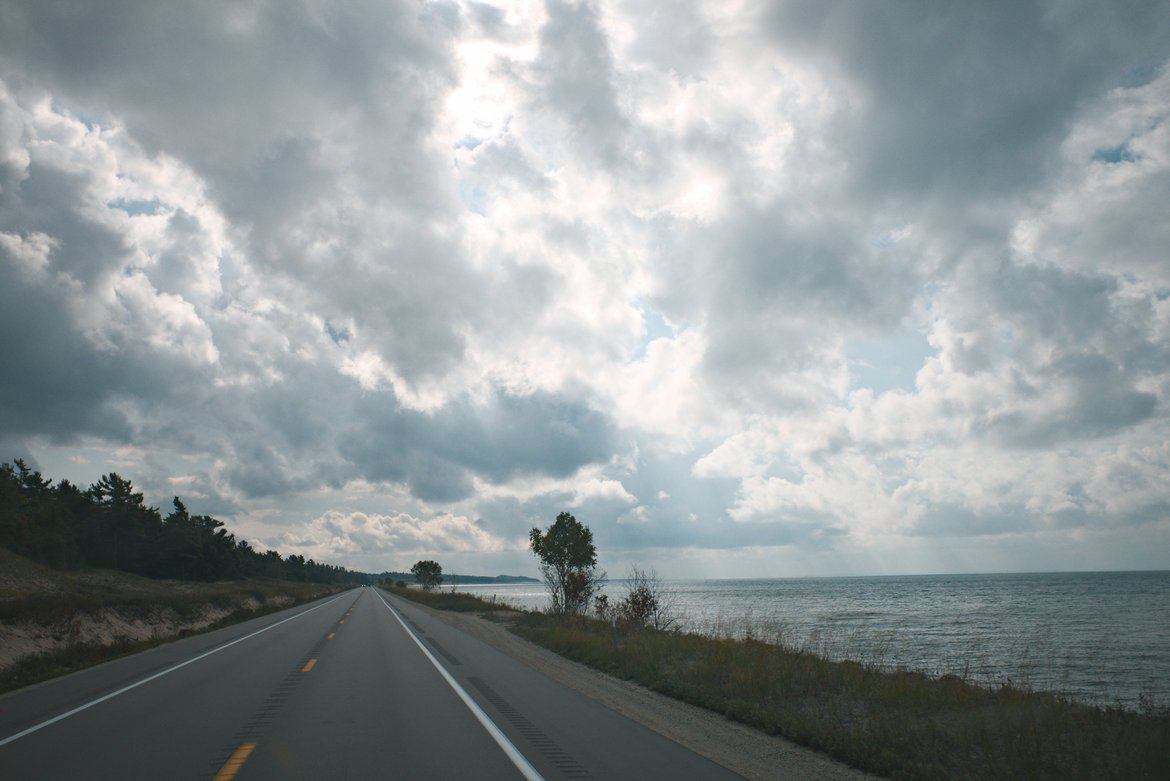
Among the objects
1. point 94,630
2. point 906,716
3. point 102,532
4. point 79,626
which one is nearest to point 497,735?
point 906,716

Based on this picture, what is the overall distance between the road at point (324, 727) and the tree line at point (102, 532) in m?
61.8

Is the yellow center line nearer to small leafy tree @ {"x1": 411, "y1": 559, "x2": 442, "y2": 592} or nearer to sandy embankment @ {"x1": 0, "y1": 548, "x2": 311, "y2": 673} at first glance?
sandy embankment @ {"x1": 0, "y1": 548, "x2": 311, "y2": 673}

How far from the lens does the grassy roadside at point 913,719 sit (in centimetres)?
736

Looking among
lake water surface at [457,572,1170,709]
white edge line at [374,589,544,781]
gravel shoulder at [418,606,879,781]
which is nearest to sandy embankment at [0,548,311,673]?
white edge line at [374,589,544,781]

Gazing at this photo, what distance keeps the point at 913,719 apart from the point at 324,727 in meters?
8.20

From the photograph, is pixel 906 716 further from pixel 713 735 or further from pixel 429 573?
pixel 429 573

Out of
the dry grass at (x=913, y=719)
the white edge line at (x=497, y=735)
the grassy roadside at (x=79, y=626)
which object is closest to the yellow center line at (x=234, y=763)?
the white edge line at (x=497, y=735)

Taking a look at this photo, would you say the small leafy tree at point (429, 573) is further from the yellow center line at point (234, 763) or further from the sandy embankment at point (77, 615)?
the yellow center line at point (234, 763)

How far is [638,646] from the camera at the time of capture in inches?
709

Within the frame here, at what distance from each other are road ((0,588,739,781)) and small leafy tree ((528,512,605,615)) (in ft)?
77.6

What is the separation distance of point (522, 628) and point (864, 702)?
21.2 metres

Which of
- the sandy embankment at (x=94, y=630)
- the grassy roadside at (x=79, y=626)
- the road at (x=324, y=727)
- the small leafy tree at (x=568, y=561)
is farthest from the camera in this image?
the small leafy tree at (x=568, y=561)

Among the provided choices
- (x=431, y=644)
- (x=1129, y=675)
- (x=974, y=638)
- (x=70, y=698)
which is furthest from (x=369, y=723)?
(x=974, y=638)

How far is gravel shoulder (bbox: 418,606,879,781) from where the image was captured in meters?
7.60
